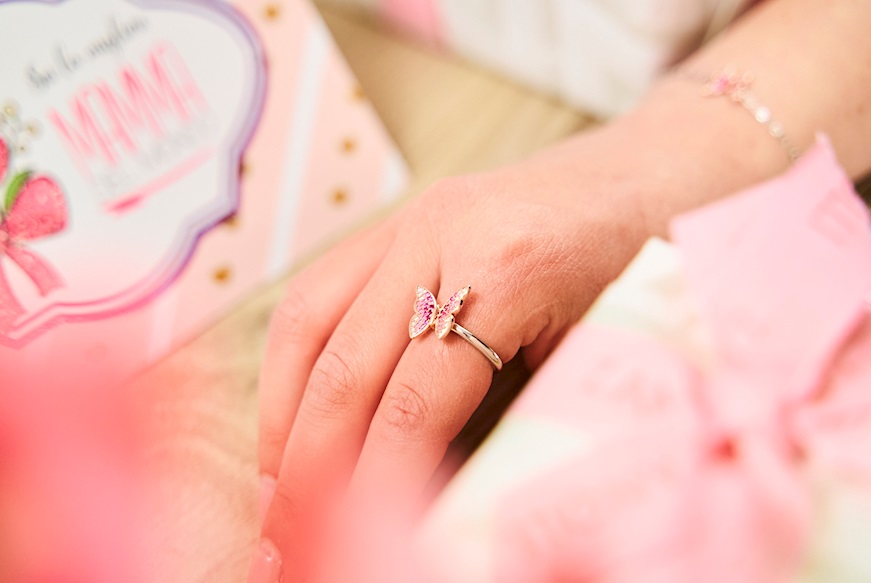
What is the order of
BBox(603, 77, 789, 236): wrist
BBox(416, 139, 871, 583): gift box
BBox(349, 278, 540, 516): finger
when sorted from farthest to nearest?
1. BBox(603, 77, 789, 236): wrist
2. BBox(349, 278, 540, 516): finger
3. BBox(416, 139, 871, 583): gift box

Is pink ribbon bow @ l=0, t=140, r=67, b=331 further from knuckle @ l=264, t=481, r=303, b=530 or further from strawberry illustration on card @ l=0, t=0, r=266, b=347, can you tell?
knuckle @ l=264, t=481, r=303, b=530

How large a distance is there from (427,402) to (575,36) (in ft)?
1.28

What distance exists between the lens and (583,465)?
26cm

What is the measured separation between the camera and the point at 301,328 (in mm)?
451

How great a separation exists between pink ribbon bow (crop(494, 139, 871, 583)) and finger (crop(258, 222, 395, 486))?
7.8 inches

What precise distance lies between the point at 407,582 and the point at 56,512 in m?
0.25

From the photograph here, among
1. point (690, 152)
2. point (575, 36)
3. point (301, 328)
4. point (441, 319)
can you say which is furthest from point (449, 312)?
point (575, 36)

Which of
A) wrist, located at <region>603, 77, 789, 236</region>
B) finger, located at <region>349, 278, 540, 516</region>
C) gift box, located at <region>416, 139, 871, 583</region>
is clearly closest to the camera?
gift box, located at <region>416, 139, 871, 583</region>

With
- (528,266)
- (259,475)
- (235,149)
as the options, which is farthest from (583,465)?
(235,149)

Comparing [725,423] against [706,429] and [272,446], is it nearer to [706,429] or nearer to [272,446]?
→ [706,429]

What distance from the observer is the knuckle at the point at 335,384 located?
39cm

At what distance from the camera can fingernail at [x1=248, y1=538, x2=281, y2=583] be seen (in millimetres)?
365

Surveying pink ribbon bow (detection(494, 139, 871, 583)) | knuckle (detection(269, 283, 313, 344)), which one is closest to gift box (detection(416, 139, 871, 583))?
pink ribbon bow (detection(494, 139, 871, 583))

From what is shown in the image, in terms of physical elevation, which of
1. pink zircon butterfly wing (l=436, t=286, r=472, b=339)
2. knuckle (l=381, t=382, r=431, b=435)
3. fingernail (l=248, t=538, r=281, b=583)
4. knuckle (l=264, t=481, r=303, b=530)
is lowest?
fingernail (l=248, t=538, r=281, b=583)
